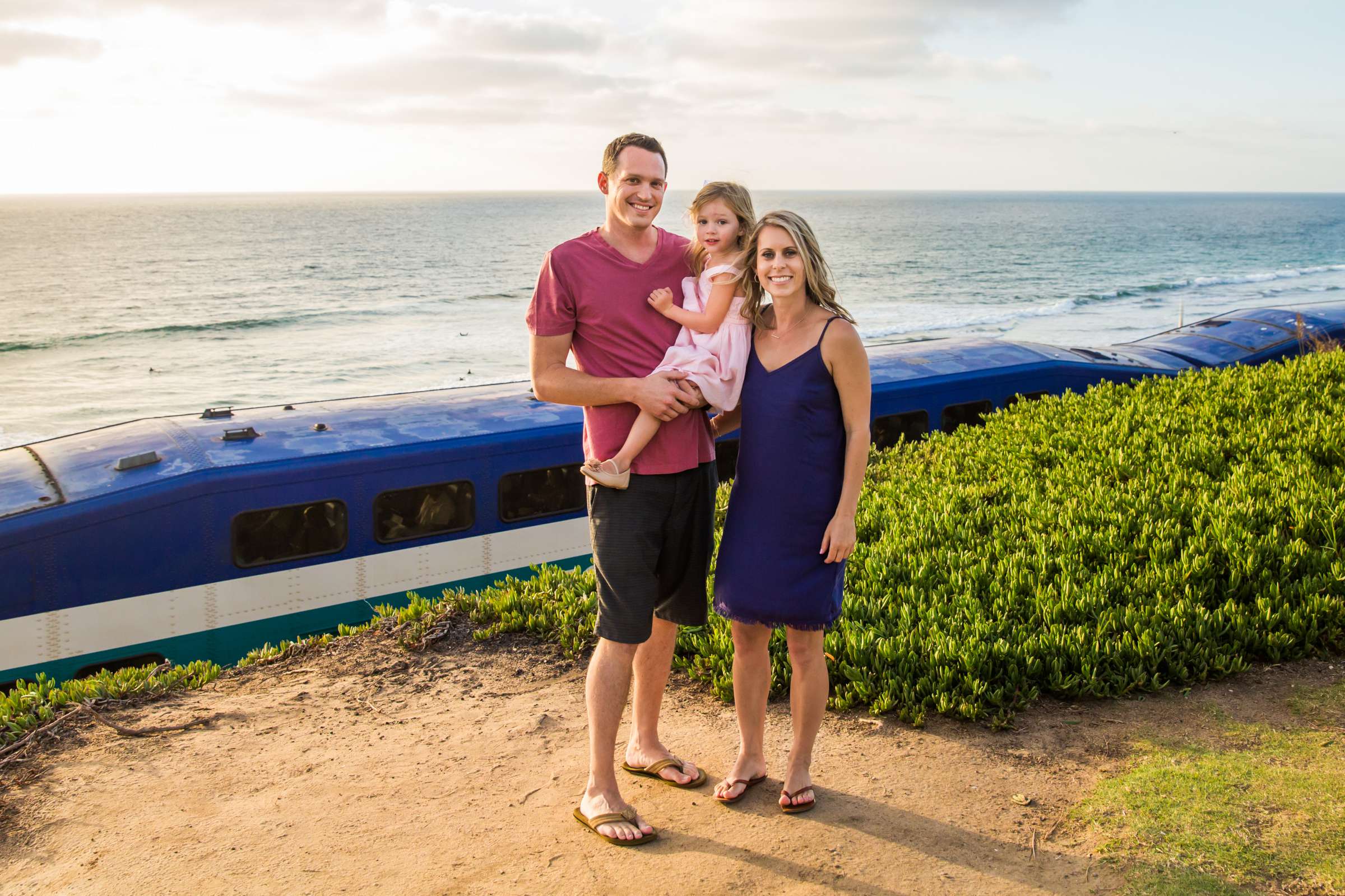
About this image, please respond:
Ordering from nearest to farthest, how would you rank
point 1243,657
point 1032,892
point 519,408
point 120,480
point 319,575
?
point 1032,892 < point 1243,657 < point 120,480 < point 319,575 < point 519,408

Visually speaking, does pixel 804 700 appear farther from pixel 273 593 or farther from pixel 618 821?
pixel 273 593

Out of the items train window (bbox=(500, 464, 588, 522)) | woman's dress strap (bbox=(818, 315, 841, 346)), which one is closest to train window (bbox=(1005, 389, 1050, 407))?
train window (bbox=(500, 464, 588, 522))

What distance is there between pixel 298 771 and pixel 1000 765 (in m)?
3.18

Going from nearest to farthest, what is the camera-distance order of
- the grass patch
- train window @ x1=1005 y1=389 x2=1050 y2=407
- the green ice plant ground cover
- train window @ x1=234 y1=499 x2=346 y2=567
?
the grass patch → the green ice plant ground cover → train window @ x1=234 y1=499 x2=346 y2=567 → train window @ x1=1005 y1=389 x2=1050 y2=407

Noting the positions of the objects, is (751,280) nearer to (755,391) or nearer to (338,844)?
(755,391)

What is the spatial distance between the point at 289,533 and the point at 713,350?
634 centimetres

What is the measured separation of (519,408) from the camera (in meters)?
11.1

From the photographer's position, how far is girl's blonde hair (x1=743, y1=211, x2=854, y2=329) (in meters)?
3.98

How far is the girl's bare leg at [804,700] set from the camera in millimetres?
4156

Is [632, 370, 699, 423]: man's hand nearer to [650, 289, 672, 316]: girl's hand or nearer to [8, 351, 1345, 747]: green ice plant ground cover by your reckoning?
[650, 289, 672, 316]: girl's hand

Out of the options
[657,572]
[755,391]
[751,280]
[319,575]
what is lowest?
[319,575]

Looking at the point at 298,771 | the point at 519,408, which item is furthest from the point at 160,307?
the point at 298,771

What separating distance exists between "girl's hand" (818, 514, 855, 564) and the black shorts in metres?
0.51

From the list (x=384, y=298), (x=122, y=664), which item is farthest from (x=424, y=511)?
(x=384, y=298)
